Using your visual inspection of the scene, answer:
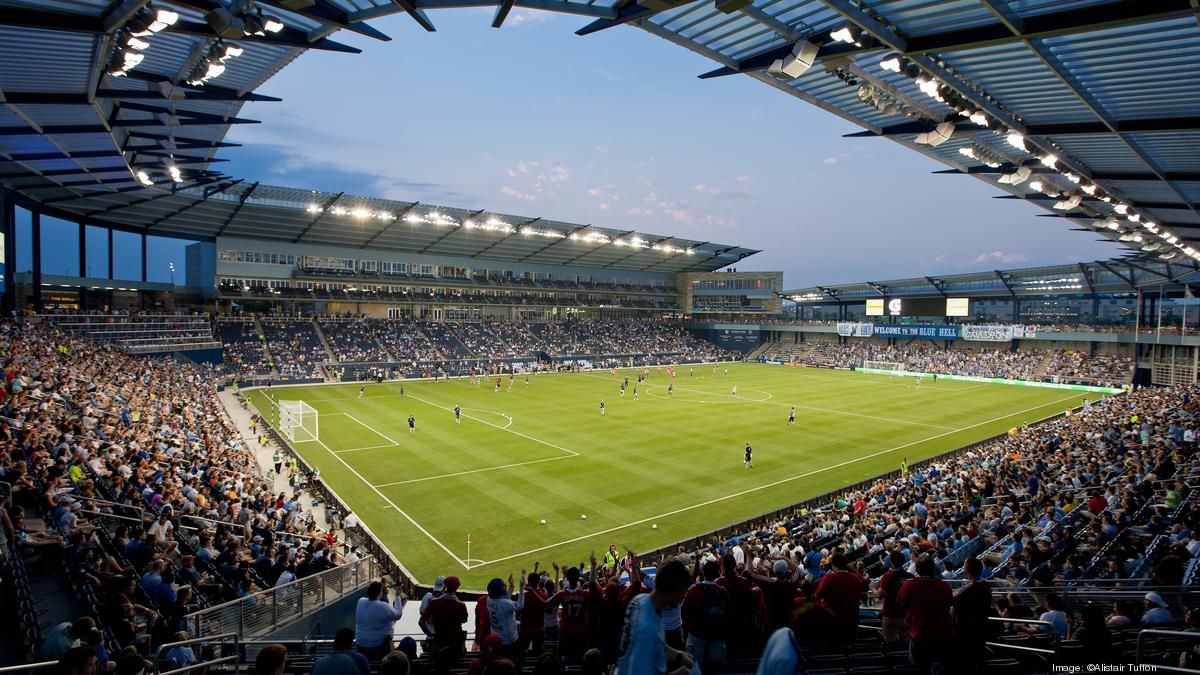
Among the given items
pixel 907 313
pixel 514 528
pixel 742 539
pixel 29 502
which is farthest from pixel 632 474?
pixel 907 313

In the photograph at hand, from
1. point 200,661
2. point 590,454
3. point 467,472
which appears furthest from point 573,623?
point 590,454

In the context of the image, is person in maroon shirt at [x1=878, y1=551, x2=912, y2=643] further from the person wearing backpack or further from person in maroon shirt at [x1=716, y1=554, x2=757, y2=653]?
the person wearing backpack

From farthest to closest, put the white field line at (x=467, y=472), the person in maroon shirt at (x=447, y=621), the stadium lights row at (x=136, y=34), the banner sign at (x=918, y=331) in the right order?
the banner sign at (x=918, y=331) < the white field line at (x=467, y=472) < the stadium lights row at (x=136, y=34) < the person in maroon shirt at (x=447, y=621)

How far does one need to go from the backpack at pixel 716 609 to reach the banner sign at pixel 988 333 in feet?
257

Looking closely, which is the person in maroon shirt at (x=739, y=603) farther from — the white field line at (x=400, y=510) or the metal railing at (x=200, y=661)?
the white field line at (x=400, y=510)

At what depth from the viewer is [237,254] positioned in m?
62.6

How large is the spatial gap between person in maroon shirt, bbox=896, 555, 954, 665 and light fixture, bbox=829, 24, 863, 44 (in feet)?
26.5

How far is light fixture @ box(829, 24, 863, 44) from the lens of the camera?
9516mm

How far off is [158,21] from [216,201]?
45805 mm

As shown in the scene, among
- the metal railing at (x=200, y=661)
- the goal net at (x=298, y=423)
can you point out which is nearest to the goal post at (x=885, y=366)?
the goal net at (x=298, y=423)

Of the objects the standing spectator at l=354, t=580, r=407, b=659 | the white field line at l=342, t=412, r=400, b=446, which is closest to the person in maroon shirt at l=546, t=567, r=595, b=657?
the standing spectator at l=354, t=580, r=407, b=659

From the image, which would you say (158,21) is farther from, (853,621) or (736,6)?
(853,621)

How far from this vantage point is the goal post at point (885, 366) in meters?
71.9

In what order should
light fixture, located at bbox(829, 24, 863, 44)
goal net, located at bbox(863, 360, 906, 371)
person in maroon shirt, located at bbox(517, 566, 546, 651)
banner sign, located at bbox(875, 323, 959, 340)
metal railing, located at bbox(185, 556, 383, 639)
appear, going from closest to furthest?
person in maroon shirt, located at bbox(517, 566, 546, 651) → metal railing, located at bbox(185, 556, 383, 639) → light fixture, located at bbox(829, 24, 863, 44) → goal net, located at bbox(863, 360, 906, 371) → banner sign, located at bbox(875, 323, 959, 340)
